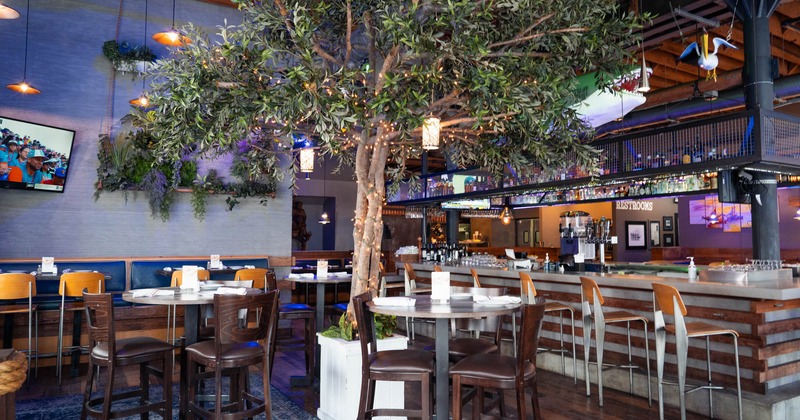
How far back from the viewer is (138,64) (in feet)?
25.2

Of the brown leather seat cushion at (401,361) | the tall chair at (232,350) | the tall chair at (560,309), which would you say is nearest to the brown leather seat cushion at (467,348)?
the brown leather seat cushion at (401,361)

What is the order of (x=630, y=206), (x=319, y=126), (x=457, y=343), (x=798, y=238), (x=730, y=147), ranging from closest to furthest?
1. (x=319, y=126)
2. (x=457, y=343)
3. (x=730, y=147)
4. (x=798, y=238)
5. (x=630, y=206)

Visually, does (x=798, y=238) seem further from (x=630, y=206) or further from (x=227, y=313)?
(x=227, y=313)

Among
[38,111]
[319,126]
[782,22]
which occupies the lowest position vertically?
[319,126]

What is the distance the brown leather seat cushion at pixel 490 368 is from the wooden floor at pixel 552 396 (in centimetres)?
136

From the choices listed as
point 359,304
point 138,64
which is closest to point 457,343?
point 359,304

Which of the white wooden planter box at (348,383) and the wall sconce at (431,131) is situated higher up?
the wall sconce at (431,131)

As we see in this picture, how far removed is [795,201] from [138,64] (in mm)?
14445

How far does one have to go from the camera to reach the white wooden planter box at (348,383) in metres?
3.72

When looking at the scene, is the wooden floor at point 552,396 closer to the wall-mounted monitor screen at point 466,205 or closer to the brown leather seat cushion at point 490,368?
the brown leather seat cushion at point 490,368

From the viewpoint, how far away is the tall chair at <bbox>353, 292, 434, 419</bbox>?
314cm

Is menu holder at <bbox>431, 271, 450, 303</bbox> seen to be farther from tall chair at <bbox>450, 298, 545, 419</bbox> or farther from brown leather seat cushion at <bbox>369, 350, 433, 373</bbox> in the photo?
tall chair at <bbox>450, 298, 545, 419</bbox>

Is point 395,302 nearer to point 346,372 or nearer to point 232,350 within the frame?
point 346,372

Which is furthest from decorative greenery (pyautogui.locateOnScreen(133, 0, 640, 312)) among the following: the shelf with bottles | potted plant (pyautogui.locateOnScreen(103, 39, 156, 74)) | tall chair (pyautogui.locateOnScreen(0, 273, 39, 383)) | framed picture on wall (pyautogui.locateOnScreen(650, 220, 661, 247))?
framed picture on wall (pyautogui.locateOnScreen(650, 220, 661, 247))
